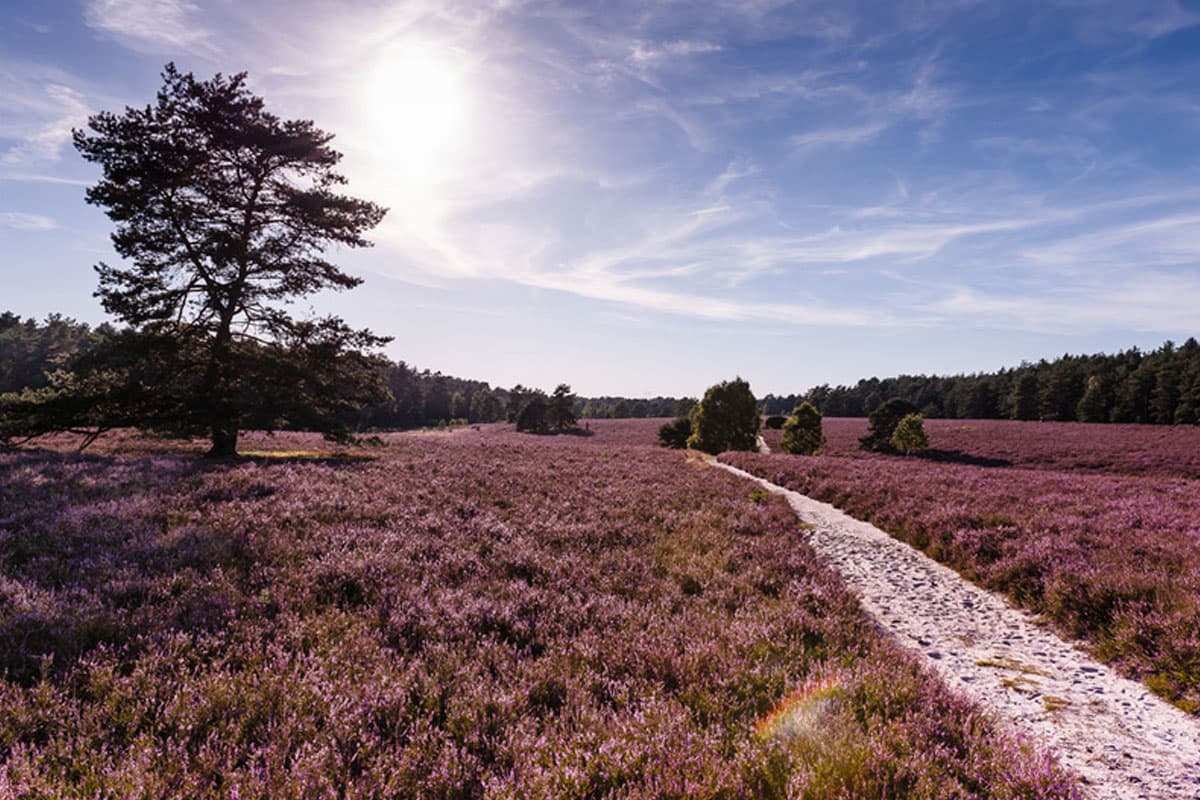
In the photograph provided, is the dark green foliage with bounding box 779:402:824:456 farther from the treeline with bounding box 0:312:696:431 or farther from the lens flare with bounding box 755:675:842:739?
the lens flare with bounding box 755:675:842:739

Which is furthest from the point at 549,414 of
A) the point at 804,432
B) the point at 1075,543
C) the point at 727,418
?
the point at 1075,543

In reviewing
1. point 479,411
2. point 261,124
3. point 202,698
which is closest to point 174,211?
point 261,124

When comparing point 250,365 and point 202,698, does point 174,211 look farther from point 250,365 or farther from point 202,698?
point 202,698

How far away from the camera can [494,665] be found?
4.61 meters

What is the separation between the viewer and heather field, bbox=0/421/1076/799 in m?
3.10

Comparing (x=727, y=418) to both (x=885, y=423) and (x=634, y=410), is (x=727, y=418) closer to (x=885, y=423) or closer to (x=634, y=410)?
(x=885, y=423)

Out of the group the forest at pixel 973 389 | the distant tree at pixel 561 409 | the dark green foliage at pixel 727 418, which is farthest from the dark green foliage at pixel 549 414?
the dark green foliage at pixel 727 418

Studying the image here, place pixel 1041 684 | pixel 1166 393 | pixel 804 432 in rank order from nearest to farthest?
pixel 1041 684
pixel 804 432
pixel 1166 393

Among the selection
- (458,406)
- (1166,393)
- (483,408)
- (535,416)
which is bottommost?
(535,416)

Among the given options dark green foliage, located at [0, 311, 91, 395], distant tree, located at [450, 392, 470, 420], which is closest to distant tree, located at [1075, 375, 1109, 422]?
distant tree, located at [450, 392, 470, 420]

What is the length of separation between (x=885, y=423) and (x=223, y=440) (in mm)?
56681

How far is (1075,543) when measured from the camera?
930 centimetres

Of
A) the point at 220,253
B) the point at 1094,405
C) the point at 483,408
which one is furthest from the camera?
the point at 483,408

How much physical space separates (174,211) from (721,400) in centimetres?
4271
